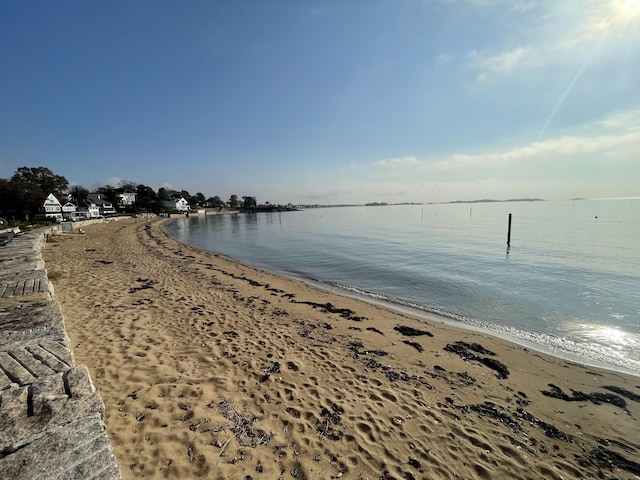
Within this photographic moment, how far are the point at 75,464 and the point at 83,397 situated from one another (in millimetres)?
929

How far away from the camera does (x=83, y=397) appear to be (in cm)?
290

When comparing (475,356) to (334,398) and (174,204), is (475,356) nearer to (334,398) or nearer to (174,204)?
(334,398)

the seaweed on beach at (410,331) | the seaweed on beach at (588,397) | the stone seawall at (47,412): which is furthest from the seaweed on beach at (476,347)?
the stone seawall at (47,412)

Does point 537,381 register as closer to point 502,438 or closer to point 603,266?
point 502,438

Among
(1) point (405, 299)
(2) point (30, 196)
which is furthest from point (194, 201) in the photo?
(1) point (405, 299)

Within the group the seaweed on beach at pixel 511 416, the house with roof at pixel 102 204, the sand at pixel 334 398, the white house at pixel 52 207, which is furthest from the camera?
the house with roof at pixel 102 204

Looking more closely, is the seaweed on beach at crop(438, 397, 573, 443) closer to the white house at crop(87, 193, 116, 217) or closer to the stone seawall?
the stone seawall

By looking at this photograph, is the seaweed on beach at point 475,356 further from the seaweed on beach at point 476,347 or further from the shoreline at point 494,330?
the shoreline at point 494,330

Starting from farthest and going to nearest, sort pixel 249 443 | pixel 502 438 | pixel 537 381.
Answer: pixel 537 381, pixel 502 438, pixel 249 443

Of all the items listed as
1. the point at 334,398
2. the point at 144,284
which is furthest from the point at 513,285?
the point at 144,284

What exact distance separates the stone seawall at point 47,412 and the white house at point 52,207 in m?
78.8

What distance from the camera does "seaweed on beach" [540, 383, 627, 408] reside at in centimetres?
605

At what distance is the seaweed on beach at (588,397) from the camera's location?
19.9 ft

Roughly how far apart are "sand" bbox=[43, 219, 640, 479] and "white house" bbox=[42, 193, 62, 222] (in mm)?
73501
